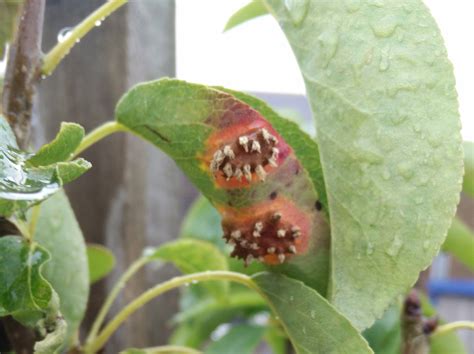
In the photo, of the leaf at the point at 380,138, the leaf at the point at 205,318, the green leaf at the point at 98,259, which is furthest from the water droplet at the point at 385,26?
the leaf at the point at 205,318

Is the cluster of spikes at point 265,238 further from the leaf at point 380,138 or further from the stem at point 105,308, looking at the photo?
the stem at point 105,308

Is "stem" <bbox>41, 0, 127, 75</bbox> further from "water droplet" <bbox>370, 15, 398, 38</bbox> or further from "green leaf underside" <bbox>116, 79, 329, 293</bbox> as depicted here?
"water droplet" <bbox>370, 15, 398, 38</bbox>

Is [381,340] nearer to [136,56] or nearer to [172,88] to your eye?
[172,88]

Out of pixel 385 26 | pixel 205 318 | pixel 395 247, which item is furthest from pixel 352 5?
pixel 205 318

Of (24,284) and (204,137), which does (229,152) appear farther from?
(24,284)

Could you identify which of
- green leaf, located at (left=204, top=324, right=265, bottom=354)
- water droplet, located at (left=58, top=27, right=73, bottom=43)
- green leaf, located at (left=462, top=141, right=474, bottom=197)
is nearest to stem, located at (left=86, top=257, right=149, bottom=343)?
green leaf, located at (left=204, top=324, right=265, bottom=354)
